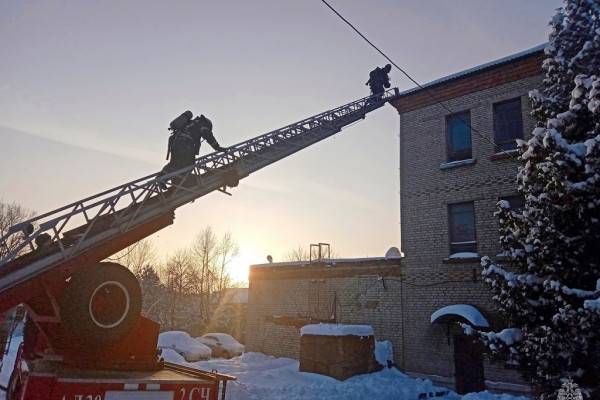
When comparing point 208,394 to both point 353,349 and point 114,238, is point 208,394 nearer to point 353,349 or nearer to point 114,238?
point 114,238

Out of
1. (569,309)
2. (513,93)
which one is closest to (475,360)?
(569,309)

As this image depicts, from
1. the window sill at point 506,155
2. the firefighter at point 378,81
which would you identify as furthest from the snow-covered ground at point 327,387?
the firefighter at point 378,81

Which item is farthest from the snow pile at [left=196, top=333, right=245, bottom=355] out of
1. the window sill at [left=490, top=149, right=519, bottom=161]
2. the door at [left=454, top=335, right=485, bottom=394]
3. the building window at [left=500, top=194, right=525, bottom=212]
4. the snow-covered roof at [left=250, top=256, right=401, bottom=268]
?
the window sill at [left=490, top=149, right=519, bottom=161]

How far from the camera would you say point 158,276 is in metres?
54.7

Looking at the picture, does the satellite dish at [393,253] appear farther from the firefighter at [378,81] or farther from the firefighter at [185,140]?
the firefighter at [185,140]

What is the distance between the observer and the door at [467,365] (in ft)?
39.7

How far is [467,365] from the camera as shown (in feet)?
40.5

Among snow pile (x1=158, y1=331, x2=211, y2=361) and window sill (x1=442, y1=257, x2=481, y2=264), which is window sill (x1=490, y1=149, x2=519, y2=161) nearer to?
window sill (x1=442, y1=257, x2=481, y2=264)

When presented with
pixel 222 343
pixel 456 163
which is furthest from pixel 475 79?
pixel 222 343

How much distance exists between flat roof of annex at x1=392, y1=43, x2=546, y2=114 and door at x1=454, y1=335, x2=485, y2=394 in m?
7.65

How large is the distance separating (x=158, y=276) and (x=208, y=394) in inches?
2066

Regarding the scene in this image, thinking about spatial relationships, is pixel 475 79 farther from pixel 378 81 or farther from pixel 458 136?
pixel 378 81

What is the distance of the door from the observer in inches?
476

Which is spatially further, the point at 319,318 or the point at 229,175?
the point at 319,318
